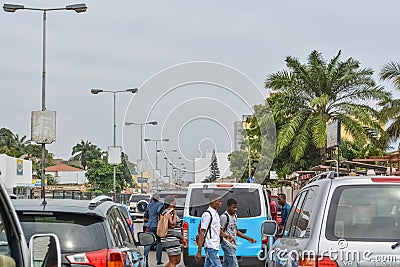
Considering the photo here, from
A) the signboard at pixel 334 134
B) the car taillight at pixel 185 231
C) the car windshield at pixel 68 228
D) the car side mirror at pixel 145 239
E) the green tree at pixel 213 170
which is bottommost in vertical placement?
the car taillight at pixel 185 231

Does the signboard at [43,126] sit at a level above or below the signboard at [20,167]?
above

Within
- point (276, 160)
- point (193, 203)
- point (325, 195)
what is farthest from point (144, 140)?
point (325, 195)

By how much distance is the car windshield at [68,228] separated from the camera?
7.26m

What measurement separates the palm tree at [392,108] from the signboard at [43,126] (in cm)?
1802

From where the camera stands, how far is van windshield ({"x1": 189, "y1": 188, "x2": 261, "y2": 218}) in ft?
52.1

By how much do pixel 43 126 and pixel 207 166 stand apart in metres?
A: 6.57

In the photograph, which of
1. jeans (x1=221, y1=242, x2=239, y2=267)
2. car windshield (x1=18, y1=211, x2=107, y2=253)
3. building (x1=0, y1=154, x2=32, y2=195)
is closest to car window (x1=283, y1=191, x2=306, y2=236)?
car windshield (x1=18, y1=211, x2=107, y2=253)

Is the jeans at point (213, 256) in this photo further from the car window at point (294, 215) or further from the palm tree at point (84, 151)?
the palm tree at point (84, 151)

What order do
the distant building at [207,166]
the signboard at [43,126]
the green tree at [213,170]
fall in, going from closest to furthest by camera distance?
the signboard at [43,126]
the distant building at [207,166]
the green tree at [213,170]

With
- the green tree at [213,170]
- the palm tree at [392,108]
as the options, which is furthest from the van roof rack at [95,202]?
the palm tree at [392,108]

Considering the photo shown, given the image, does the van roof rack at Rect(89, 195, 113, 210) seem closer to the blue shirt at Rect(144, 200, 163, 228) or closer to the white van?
the white van

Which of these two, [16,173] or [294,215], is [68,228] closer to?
[294,215]

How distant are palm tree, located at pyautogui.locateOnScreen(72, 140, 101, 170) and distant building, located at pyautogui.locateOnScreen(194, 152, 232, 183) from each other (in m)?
130

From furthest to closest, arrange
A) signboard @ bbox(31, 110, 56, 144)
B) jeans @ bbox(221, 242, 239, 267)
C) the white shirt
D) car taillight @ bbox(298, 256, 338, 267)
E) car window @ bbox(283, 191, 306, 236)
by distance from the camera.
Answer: signboard @ bbox(31, 110, 56, 144) < jeans @ bbox(221, 242, 239, 267) < the white shirt < car window @ bbox(283, 191, 306, 236) < car taillight @ bbox(298, 256, 338, 267)
